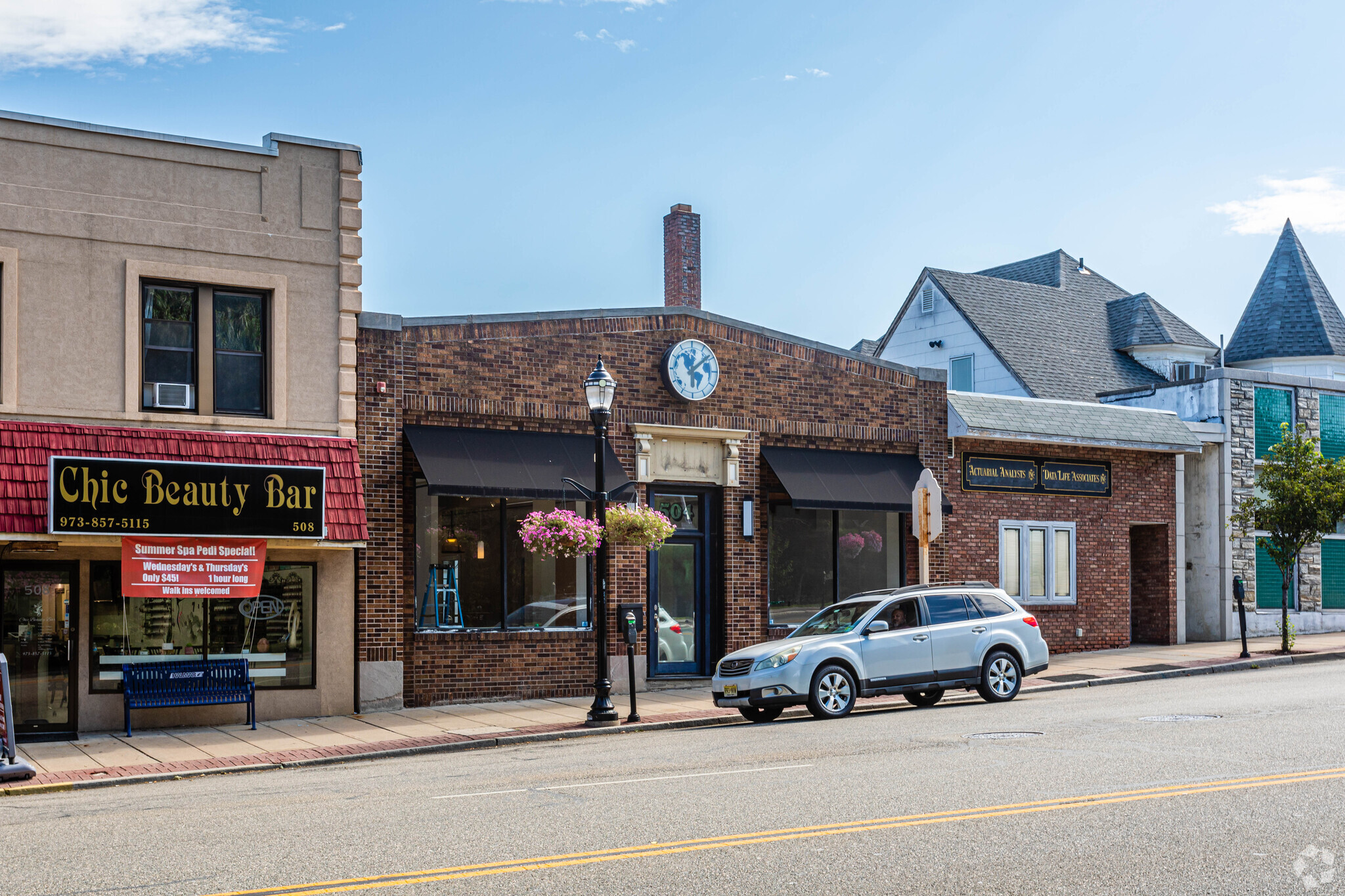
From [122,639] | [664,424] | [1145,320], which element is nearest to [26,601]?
[122,639]

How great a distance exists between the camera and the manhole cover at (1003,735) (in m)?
12.9

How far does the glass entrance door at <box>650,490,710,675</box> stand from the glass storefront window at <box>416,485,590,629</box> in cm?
174

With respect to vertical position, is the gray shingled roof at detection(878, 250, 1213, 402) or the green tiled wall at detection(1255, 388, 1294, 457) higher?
the gray shingled roof at detection(878, 250, 1213, 402)

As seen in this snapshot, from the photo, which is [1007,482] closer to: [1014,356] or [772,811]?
[1014,356]

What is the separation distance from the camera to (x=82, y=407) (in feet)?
52.4

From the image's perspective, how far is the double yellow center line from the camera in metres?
7.18

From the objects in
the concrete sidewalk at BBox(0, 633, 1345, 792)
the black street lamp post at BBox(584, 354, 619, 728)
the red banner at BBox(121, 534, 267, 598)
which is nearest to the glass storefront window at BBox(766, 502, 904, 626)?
the concrete sidewalk at BBox(0, 633, 1345, 792)

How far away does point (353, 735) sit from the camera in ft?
51.3

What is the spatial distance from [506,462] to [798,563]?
578 cm

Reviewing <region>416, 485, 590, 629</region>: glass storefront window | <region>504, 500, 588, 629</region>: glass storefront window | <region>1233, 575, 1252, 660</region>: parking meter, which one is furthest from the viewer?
<region>1233, 575, 1252, 660</region>: parking meter

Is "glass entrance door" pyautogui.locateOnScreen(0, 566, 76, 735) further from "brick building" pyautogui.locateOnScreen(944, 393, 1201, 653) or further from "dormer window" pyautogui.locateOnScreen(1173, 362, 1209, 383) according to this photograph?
"dormer window" pyautogui.locateOnScreen(1173, 362, 1209, 383)

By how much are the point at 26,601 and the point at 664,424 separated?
935 cm

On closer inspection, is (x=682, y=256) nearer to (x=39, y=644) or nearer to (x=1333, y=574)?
(x=39, y=644)

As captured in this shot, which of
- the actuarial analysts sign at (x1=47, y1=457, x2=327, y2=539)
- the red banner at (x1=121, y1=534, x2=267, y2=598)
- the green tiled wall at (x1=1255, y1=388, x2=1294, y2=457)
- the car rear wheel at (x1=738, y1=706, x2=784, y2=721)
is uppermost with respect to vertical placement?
the green tiled wall at (x1=1255, y1=388, x2=1294, y2=457)
